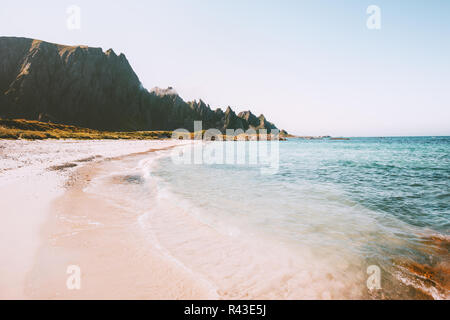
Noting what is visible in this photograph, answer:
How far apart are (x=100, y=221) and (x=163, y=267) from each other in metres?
3.29

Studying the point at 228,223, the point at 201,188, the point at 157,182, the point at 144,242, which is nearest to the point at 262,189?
the point at 201,188

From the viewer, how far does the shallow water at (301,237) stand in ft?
13.7

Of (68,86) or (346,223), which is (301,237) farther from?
(68,86)

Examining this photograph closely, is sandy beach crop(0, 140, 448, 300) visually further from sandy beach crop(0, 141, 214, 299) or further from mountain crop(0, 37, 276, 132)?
mountain crop(0, 37, 276, 132)

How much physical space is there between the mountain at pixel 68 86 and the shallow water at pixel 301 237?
149 meters

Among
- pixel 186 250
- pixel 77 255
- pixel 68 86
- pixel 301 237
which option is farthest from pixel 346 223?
pixel 68 86

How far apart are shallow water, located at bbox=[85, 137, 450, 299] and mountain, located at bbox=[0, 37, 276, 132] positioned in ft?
490

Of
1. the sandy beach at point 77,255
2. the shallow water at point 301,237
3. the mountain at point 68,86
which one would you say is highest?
the mountain at point 68,86

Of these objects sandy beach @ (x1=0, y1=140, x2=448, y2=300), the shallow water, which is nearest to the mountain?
sandy beach @ (x1=0, y1=140, x2=448, y2=300)

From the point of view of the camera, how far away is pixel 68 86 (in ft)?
450

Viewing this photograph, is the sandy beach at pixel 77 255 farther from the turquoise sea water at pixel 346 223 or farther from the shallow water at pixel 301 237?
the turquoise sea water at pixel 346 223

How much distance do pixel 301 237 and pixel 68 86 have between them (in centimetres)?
17177

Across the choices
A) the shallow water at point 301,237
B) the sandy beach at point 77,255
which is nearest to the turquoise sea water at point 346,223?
the shallow water at point 301,237
